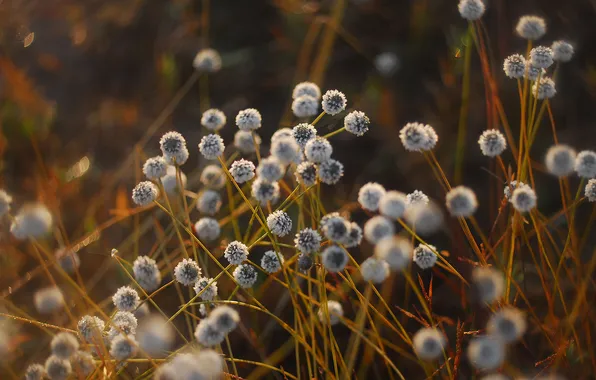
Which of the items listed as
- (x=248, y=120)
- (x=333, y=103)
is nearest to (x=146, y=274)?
(x=248, y=120)

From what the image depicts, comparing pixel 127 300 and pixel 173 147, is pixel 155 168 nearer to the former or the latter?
pixel 173 147

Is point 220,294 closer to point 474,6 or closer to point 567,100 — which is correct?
point 474,6

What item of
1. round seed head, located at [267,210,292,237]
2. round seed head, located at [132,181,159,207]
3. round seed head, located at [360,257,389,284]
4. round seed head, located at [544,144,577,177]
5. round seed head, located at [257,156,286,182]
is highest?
round seed head, located at [257,156,286,182]

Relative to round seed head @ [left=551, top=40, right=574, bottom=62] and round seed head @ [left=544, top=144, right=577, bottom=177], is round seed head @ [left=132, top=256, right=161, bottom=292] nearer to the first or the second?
round seed head @ [left=544, top=144, right=577, bottom=177]

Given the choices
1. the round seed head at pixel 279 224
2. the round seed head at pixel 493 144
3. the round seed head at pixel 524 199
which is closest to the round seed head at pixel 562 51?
the round seed head at pixel 493 144

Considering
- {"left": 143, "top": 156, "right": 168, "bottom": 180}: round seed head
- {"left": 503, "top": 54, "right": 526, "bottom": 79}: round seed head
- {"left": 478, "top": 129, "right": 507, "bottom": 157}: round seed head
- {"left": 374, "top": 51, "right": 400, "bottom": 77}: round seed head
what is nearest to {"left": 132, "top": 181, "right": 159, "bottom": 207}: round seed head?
{"left": 143, "top": 156, "right": 168, "bottom": 180}: round seed head

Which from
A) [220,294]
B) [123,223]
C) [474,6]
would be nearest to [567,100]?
[474,6]

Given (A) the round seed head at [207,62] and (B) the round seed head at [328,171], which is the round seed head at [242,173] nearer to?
(B) the round seed head at [328,171]
